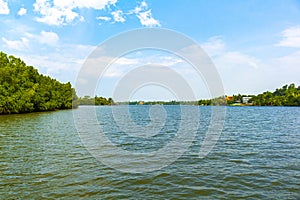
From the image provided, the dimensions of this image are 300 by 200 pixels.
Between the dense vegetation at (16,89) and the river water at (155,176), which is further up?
the dense vegetation at (16,89)

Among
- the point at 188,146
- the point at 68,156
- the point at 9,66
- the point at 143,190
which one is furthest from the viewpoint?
the point at 9,66

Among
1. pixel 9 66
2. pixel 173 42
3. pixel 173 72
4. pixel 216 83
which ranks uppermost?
pixel 9 66

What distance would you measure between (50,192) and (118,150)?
30.5 ft

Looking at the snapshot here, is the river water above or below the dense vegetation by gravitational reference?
below

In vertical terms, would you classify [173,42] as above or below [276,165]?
above

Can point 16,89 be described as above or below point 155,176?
above

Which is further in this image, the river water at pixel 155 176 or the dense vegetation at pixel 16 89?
the dense vegetation at pixel 16 89

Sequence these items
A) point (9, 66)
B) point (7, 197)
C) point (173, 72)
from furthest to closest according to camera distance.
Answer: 1. point (9, 66)
2. point (173, 72)
3. point (7, 197)

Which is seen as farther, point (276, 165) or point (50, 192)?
point (276, 165)

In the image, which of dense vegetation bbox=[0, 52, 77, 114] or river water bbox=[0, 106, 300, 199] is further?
dense vegetation bbox=[0, 52, 77, 114]

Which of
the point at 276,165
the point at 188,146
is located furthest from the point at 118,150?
the point at 276,165

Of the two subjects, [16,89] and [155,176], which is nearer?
[155,176]

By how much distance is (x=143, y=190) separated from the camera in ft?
34.3

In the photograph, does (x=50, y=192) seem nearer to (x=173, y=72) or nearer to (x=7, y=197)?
(x=7, y=197)
